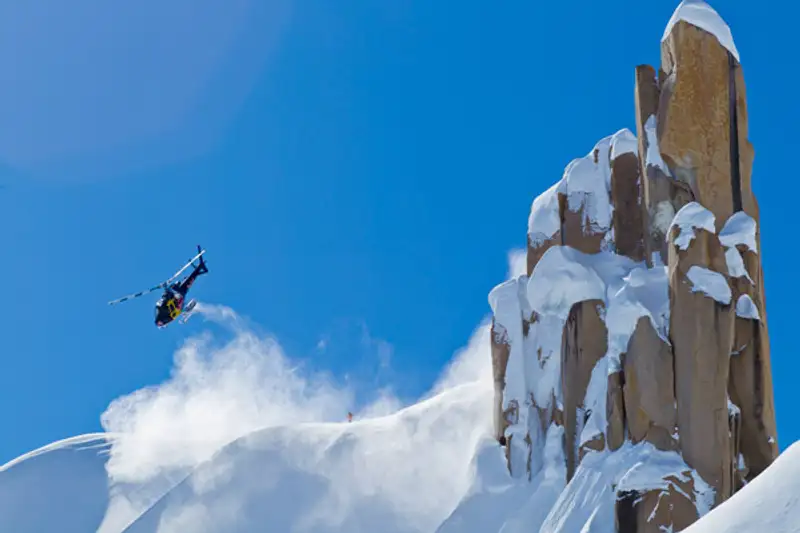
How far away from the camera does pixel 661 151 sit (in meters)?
46.3

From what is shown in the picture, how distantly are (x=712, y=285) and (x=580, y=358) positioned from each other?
6.55m

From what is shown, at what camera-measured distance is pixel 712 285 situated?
1642 inches

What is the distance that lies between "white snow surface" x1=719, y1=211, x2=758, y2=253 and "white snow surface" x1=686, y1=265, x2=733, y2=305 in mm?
2585

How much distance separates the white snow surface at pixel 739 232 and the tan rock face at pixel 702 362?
154 cm

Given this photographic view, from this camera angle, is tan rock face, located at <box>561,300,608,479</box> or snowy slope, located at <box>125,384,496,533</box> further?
snowy slope, located at <box>125,384,496,533</box>

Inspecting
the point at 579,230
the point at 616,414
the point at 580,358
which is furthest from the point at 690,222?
the point at 579,230

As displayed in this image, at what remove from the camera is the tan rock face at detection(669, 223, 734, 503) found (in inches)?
1588

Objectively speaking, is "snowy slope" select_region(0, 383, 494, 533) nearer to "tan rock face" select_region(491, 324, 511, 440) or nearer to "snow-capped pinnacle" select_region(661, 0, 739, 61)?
"tan rock face" select_region(491, 324, 511, 440)

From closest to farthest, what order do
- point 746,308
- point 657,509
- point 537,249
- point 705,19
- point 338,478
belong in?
point 657,509, point 746,308, point 705,19, point 537,249, point 338,478

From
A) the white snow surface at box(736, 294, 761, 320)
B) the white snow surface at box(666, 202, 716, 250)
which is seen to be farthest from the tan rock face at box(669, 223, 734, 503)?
the white snow surface at box(736, 294, 761, 320)

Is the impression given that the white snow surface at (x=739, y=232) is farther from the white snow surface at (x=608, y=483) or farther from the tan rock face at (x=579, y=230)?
the white snow surface at (x=608, y=483)

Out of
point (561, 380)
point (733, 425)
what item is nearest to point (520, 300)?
point (561, 380)

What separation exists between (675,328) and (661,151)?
8.12 m

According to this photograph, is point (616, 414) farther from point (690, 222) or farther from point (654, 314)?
point (690, 222)
